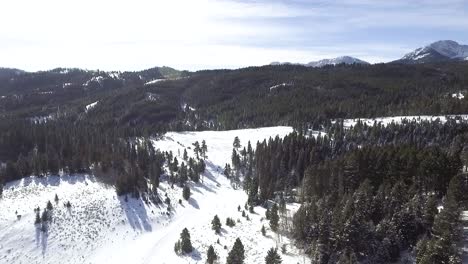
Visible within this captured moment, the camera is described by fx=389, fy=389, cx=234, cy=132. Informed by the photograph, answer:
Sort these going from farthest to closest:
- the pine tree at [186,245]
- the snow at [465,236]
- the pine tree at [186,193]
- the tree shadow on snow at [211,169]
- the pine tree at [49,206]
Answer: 1. the tree shadow on snow at [211,169]
2. the pine tree at [186,193]
3. the pine tree at [49,206]
4. the pine tree at [186,245]
5. the snow at [465,236]

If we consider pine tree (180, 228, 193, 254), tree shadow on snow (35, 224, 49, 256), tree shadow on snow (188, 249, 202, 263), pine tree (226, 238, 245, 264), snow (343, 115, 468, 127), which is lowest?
tree shadow on snow (35, 224, 49, 256)

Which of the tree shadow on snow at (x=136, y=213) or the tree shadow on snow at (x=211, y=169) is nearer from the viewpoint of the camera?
the tree shadow on snow at (x=136, y=213)

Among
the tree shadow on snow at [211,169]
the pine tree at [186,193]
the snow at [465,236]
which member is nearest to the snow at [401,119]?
the tree shadow on snow at [211,169]

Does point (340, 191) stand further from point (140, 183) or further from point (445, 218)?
point (140, 183)

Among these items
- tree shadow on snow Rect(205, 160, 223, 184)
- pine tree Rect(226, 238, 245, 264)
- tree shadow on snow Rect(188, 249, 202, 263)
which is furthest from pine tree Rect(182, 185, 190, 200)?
pine tree Rect(226, 238, 245, 264)

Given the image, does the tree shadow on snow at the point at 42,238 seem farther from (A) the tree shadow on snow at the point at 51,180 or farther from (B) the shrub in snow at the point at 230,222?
(B) the shrub in snow at the point at 230,222

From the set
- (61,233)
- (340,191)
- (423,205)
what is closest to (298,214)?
(340,191)

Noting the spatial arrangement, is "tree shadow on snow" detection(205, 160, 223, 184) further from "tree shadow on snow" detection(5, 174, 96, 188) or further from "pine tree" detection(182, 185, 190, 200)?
"tree shadow on snow" detection(5, 174, 96, 188)

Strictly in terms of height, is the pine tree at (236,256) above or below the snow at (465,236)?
below
